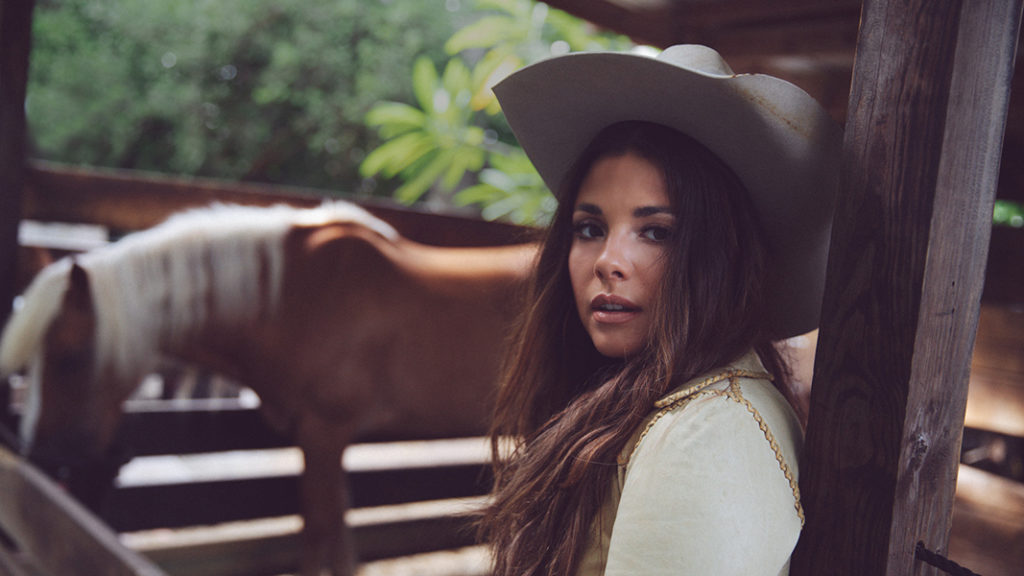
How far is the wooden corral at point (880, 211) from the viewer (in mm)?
685

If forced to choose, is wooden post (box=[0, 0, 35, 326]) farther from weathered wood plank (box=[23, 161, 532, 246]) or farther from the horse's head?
the horse's head

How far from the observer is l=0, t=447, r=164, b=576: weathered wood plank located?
1427 mm

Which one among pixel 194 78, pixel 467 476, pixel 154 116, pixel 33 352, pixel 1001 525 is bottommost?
pixel 467 476

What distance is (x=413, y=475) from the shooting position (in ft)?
10.9

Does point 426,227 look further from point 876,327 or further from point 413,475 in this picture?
point 876,327

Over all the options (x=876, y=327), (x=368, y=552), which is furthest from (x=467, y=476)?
(x=876, y=327)

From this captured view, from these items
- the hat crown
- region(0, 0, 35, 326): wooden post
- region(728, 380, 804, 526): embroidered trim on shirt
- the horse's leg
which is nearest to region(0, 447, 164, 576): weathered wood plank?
region(0, 0, 35, 326): wooden post

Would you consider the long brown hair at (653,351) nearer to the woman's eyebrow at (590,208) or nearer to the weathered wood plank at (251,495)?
the woman's eyebrow at (590,208)

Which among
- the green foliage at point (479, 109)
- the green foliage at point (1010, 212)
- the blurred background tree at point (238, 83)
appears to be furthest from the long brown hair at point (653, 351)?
the blurred background tree at point (238, 83)

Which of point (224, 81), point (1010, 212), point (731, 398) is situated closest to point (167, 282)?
point (731, 398)

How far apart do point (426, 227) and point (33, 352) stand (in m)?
1.50

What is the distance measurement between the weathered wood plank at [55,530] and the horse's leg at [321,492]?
747 millimetres

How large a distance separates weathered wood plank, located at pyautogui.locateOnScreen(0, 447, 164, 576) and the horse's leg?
75 cm

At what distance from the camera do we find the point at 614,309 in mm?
847
